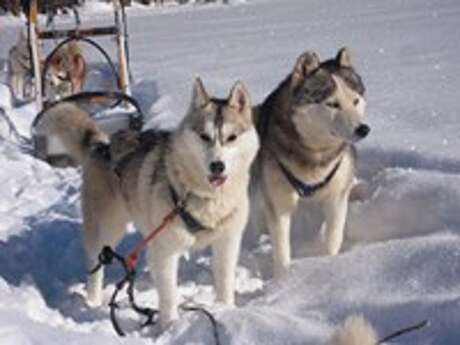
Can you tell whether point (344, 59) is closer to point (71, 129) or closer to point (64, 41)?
point (71, 129)

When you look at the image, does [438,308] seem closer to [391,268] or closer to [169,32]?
[391,268]

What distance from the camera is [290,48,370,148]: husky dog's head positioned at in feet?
12.8

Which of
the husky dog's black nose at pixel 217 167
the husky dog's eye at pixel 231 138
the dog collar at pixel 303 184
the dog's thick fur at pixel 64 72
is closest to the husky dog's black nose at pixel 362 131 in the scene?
the dog collar at pixel 303 184

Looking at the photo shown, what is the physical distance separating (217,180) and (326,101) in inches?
31.0

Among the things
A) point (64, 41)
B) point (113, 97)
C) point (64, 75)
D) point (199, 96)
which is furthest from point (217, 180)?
point (64, 75)

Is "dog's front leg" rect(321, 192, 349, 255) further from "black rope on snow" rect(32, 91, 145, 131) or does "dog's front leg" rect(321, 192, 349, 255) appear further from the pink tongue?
"black rope on snow" rect(32, 91, 145, 131)

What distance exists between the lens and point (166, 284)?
356cm

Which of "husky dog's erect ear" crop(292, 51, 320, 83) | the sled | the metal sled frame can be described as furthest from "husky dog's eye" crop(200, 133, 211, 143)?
the metal sled frame

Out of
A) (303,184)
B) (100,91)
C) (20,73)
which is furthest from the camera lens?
(20,73)

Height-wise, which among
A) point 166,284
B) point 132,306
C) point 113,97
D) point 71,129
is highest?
point 71,129

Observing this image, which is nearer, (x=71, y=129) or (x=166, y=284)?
(x=166, y=284)

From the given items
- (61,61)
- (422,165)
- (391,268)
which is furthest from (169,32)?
(391,268)

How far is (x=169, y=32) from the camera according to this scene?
64.0 ft

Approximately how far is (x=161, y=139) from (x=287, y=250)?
0.83 m
